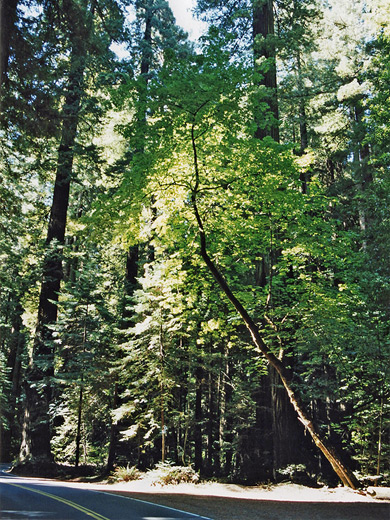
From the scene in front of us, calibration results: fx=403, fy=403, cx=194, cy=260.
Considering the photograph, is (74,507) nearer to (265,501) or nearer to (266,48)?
(265,501)

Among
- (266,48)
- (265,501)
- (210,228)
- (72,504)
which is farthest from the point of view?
(266,48)

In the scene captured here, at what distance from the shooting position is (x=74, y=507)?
7.88 metres

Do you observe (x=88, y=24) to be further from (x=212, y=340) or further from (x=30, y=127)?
(x=212, y=340)

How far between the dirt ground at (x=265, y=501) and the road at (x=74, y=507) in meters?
0.68

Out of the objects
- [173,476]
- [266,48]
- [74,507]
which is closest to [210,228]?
[266,48]

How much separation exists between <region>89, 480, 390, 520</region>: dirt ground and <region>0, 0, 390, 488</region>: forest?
851 mm

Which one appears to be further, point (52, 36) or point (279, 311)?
point (279, 311)

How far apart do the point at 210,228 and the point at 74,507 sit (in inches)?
270

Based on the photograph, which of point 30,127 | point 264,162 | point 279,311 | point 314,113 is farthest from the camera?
point 314,113

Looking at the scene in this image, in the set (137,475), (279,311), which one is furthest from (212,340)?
(279,311)

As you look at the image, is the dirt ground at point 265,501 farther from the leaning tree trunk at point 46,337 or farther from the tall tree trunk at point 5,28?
the tall tree trunk at point 5,28

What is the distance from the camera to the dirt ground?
25.6 ft

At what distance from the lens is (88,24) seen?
374 inches

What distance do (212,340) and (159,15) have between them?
672 inches
